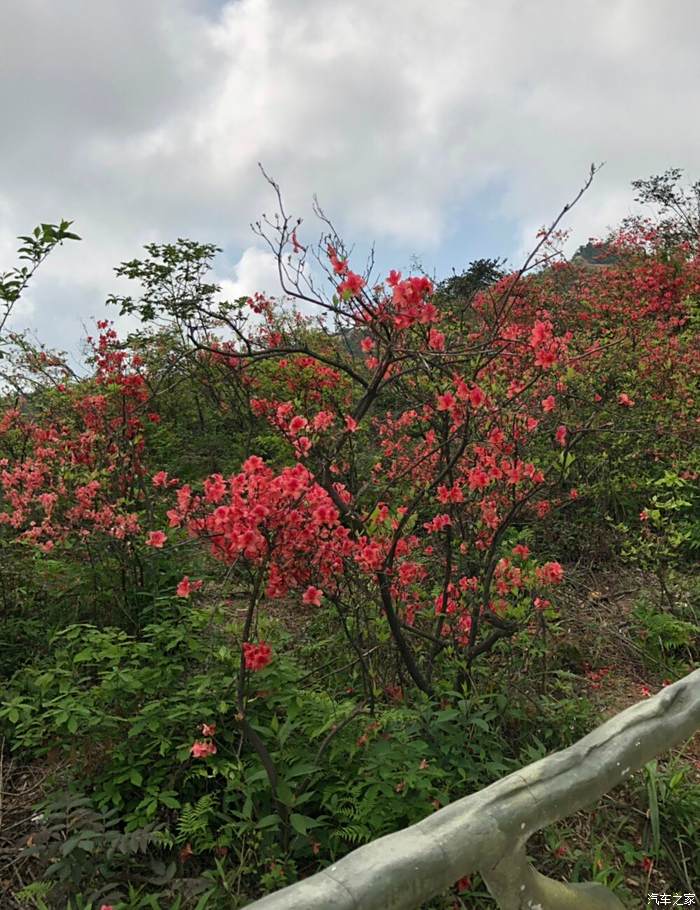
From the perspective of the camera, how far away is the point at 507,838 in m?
1.36

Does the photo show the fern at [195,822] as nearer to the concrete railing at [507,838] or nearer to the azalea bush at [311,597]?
the azalea bush at [311,597]

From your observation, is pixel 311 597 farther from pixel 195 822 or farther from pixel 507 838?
pixel 507 838

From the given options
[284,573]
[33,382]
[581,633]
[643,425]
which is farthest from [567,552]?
[33,382]

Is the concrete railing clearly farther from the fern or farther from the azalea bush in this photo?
the fern

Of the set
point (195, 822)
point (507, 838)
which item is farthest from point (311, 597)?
point (507, 838)

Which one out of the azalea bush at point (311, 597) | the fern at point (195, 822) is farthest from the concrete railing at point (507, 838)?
the fern at point (195, 822)

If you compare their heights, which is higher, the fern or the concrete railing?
the concrete railing

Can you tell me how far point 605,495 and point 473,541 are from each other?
2.27 meters

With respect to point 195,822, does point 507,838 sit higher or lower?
higher

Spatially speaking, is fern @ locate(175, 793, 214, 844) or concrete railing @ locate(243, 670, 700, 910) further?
fern @ locate(175, 793, 214, 844)

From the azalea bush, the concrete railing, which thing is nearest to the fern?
the azalea bush

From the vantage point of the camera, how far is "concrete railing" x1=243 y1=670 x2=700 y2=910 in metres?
1.10

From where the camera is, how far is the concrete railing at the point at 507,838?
1.10 meters

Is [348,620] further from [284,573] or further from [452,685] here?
[284,573]
